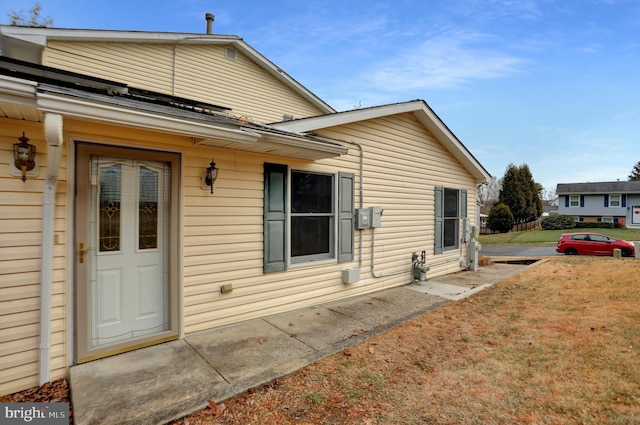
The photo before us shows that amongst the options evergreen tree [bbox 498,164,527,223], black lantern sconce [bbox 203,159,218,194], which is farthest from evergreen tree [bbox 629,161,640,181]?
black lantern sconce [bbox 203,159,218,194]

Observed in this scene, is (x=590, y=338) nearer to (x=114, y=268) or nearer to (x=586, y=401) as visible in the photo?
(x=586, y=401)

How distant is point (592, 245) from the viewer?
15039 mm

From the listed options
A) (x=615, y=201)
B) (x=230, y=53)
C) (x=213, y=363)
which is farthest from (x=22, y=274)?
(x=615, y=201)

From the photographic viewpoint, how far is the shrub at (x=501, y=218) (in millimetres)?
27797

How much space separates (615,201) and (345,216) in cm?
3914

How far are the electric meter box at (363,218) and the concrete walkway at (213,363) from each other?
4.75 ft

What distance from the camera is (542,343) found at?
3666 millimetres

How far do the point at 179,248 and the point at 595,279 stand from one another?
371 inches

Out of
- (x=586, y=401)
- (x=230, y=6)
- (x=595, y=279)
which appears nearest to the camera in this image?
(x=586, y=401)

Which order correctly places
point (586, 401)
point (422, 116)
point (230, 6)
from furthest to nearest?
point (230, 6)
point (422, 116)
point (586, 401)

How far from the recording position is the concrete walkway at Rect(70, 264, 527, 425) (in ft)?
7.66

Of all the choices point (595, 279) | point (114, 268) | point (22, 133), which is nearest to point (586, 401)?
point (114, 268)

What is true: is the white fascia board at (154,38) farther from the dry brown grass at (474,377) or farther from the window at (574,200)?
the window at (574,200)

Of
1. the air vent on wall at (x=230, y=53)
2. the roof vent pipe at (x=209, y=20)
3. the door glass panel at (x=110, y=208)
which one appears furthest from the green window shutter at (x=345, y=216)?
the roof vent pipe at (x=209, y=20)
